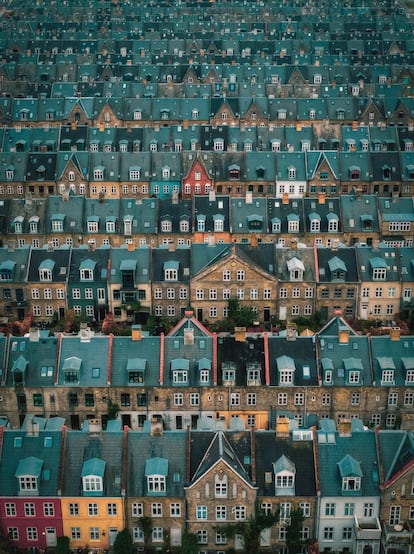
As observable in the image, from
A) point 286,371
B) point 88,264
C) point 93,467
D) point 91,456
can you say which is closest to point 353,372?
point 286,371

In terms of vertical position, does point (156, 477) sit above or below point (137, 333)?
below

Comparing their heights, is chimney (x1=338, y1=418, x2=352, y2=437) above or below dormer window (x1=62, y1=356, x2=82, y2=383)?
below

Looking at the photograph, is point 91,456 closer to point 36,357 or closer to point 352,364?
point 36,357

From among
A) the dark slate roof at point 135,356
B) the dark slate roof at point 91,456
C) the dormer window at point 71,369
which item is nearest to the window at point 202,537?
the dark slate roof at point 91,456

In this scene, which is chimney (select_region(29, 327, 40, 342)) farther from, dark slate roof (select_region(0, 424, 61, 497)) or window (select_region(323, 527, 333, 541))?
window (select_region(323, 527, 333, 541))

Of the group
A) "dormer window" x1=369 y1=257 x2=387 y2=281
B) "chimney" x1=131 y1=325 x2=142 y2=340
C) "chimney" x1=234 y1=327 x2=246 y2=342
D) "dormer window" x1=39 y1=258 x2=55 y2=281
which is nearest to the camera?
"chimney" x1=131 y1=325 x2=142 y2=340

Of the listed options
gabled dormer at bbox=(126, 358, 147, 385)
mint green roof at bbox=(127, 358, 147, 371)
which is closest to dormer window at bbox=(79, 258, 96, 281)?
mint green roof at bbox=(127, 358, 147, 371)
